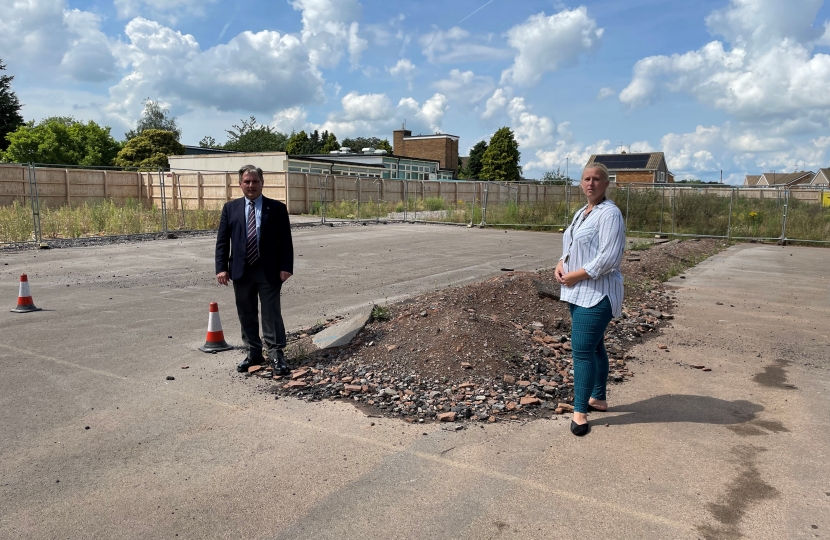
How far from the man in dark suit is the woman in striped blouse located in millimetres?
2714

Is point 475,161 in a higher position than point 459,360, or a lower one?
higher

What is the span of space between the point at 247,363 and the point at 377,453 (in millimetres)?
2286

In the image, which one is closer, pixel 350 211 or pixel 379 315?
pixel 379 315

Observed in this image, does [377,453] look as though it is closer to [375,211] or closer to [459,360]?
[459,360]

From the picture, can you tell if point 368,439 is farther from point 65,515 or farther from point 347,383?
point 65,515

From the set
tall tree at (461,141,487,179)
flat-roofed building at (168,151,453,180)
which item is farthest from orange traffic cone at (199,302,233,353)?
tall tree at (461,141,487,179)

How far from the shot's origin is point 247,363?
5824 mm

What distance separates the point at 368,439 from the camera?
428 cm

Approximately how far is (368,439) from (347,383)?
1.15m

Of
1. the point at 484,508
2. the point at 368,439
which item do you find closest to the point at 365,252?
the point at 368,439

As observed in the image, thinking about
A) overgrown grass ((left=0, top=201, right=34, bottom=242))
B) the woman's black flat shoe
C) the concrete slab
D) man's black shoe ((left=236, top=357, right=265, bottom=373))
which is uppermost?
overgrown grass ((left=0, top=201, right=34, bottom=242))

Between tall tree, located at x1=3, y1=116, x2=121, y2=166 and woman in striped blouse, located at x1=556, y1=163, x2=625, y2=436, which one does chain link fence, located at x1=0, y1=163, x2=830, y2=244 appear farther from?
tall tree, located at x1=3, y1=116, x2=121, y2=166

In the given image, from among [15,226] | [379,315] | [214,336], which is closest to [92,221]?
[15,226]

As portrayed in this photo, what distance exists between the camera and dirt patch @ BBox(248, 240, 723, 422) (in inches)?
194
